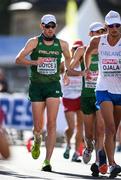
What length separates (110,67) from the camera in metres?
11.9

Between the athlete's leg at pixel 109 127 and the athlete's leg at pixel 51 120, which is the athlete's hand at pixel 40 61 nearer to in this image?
the athlete's leg at pixel 51 120

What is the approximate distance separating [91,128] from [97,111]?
1.02 ft

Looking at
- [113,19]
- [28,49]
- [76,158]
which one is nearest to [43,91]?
[28,49]

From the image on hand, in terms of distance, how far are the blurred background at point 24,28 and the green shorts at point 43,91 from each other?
8390 mm

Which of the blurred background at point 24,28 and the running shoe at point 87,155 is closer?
the running shoe at point 87,155

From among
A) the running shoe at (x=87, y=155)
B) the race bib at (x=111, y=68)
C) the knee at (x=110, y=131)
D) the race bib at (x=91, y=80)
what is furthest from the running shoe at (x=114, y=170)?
the race bib at (x=91, y=80)

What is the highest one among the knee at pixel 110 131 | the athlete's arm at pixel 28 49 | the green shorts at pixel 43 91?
the athlete's arm at pixel 28 49

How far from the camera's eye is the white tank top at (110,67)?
11906 mm

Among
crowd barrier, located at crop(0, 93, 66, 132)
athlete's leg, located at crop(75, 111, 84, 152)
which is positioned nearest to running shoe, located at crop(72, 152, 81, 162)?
athlete's leg, located at crop(75, 111, 84, 152)

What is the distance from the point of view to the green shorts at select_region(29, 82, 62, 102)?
1298 centimetres

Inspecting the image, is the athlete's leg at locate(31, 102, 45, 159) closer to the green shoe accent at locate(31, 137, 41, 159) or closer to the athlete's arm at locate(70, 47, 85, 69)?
the green shoe accent at locate(31, 137, 41, 159)

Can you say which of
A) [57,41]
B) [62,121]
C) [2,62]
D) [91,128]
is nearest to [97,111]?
[91,128]

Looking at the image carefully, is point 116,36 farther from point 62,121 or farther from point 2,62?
point 2,62

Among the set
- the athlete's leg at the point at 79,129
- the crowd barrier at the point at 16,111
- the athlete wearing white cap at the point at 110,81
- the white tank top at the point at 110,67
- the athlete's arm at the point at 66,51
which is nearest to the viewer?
the athlete wearing white cap at the point at 110,81
